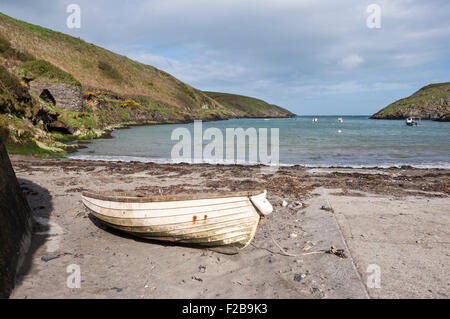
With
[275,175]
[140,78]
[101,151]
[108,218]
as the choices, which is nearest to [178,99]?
[140,78]

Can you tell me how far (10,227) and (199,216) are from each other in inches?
135

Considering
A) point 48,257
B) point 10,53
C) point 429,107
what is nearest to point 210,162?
point 48,257

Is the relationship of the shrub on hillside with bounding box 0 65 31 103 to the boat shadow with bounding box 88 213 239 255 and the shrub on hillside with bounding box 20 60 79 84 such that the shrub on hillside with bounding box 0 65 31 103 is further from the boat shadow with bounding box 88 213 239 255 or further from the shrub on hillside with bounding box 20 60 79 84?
the boat shadow with bounding box 88 213 239 255

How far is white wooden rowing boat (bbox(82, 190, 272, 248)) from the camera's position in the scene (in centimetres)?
568

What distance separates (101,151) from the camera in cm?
2400

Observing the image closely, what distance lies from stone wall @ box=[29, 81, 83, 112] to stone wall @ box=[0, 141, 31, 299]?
105ft

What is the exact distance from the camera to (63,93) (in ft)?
117

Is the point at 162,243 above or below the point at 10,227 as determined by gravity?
below

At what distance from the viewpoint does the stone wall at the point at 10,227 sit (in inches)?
172

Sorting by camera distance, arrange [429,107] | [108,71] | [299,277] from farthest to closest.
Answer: [429,107], [108,71], [299,277]

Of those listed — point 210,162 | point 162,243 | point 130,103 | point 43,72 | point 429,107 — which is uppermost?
point 429,107

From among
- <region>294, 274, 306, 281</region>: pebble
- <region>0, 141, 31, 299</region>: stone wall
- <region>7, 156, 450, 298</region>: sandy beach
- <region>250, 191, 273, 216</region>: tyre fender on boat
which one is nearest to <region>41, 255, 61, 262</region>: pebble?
<region>7, 156, 450, 298</region>: sandy beach

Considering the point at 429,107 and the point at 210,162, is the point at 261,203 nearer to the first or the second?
the point at 210,162
